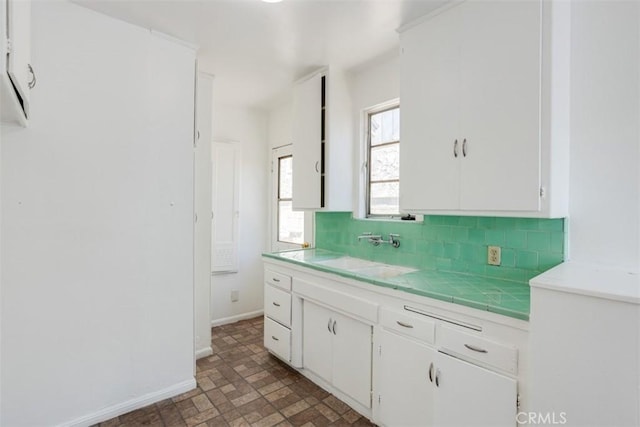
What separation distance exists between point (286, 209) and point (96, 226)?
85.8 inches

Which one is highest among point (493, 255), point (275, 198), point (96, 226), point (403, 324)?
point (275, 198)

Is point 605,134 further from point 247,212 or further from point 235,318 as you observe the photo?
point 235,318

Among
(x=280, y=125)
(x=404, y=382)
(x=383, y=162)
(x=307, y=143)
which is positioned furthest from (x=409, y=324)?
(x=280, y=125)

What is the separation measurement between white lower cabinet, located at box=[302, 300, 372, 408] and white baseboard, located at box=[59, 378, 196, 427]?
900 millimetres

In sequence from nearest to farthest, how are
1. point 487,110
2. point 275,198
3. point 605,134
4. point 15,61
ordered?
point 15,61, point 605,134, point 487,110, point 275,198

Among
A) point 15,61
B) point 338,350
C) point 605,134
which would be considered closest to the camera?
point 15,61

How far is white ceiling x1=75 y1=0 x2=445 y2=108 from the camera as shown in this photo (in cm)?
191

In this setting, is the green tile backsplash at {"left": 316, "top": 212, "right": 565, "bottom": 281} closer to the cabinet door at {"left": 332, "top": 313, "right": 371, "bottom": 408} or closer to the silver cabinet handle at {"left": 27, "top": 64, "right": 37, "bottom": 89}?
the cabinet door at {"left": 332, "top": 313, "right": 371, "bottom": 408}

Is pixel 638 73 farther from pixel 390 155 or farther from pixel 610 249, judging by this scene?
pixel 390 155

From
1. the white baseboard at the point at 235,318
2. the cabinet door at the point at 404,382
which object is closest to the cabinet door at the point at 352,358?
the cabinet door at the point at 404,382

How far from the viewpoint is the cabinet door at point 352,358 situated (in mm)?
2010

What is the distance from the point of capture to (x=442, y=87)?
6.16 ft

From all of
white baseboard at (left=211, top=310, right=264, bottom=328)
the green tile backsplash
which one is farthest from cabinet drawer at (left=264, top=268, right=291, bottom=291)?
white baseboard at (left=211, top=310, right=264, bottom=328)

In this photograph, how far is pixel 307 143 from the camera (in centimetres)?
294
